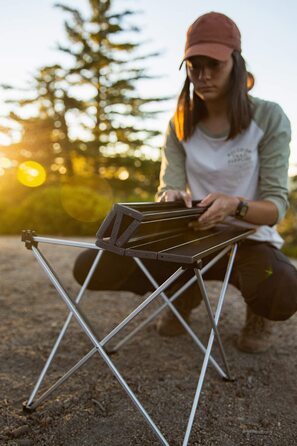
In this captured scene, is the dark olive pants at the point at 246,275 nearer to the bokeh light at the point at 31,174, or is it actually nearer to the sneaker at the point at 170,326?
the sneaker at the point at 170,326

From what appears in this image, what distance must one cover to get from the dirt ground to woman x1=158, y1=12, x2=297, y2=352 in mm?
345

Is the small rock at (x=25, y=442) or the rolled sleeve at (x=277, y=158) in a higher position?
the rolled sleeve at (x=277, y=158)

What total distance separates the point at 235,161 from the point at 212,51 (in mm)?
598

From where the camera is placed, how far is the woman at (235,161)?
2.06 m

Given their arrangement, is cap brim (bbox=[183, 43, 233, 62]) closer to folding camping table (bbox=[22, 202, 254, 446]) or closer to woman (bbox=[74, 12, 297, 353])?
woman (bbox=[74, 12, 297, 353])

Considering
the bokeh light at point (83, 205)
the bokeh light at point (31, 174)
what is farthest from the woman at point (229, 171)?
the bokeh light at point (31, 174)

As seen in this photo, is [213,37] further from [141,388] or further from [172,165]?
[141,388]

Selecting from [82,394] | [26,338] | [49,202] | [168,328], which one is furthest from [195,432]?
[49,202]

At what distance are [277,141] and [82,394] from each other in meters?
1.61

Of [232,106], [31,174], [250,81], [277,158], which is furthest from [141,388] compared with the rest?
[31,174]

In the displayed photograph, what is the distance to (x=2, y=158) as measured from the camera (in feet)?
55.3

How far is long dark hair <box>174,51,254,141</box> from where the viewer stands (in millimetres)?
2186

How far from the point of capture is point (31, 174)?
54.4 feet

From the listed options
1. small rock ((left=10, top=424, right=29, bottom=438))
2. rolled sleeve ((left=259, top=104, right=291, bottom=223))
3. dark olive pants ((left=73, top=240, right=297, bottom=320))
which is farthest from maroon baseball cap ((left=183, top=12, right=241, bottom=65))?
small rock ((left=10, top=424, right=29, bottom=438))
